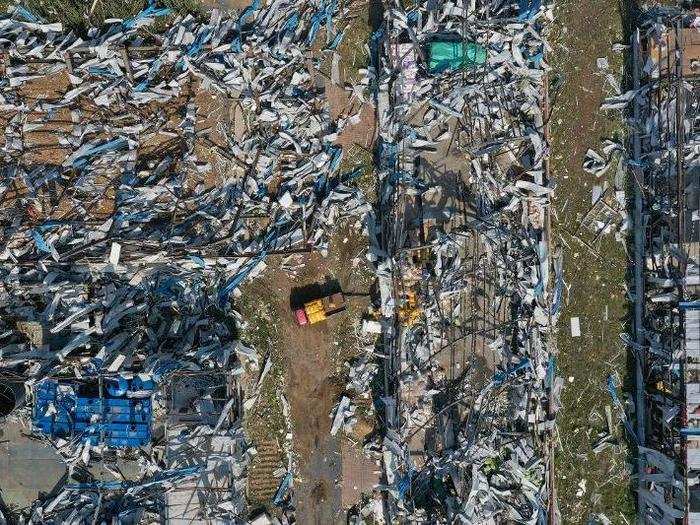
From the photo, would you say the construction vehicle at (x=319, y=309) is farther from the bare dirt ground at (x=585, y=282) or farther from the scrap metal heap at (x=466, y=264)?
the bare dirt ground at (x=585, y=282)

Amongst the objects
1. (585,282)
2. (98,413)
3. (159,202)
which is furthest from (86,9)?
(585,282)

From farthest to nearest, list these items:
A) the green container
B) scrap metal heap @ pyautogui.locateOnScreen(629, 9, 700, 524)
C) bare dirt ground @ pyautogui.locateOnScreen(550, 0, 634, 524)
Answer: bare dirt ground @ pyautogui.locateOnScreen(550, 0, 634, 524) < the green container < scrap metal heap @ pyautogui.locateOnScreen(629, 9, 700, 524)

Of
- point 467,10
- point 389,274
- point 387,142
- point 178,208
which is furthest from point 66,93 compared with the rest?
point 467,10

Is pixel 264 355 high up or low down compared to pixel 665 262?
down

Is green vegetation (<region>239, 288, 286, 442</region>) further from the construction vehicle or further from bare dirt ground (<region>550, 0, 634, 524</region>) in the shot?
bare dirt ground (<region>550, 0, 634, 524</region>)

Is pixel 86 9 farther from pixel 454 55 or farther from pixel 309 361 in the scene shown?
pixel 309 361

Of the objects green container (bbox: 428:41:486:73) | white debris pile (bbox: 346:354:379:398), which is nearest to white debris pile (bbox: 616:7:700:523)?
green container (bbox: 428:41:486:73)
